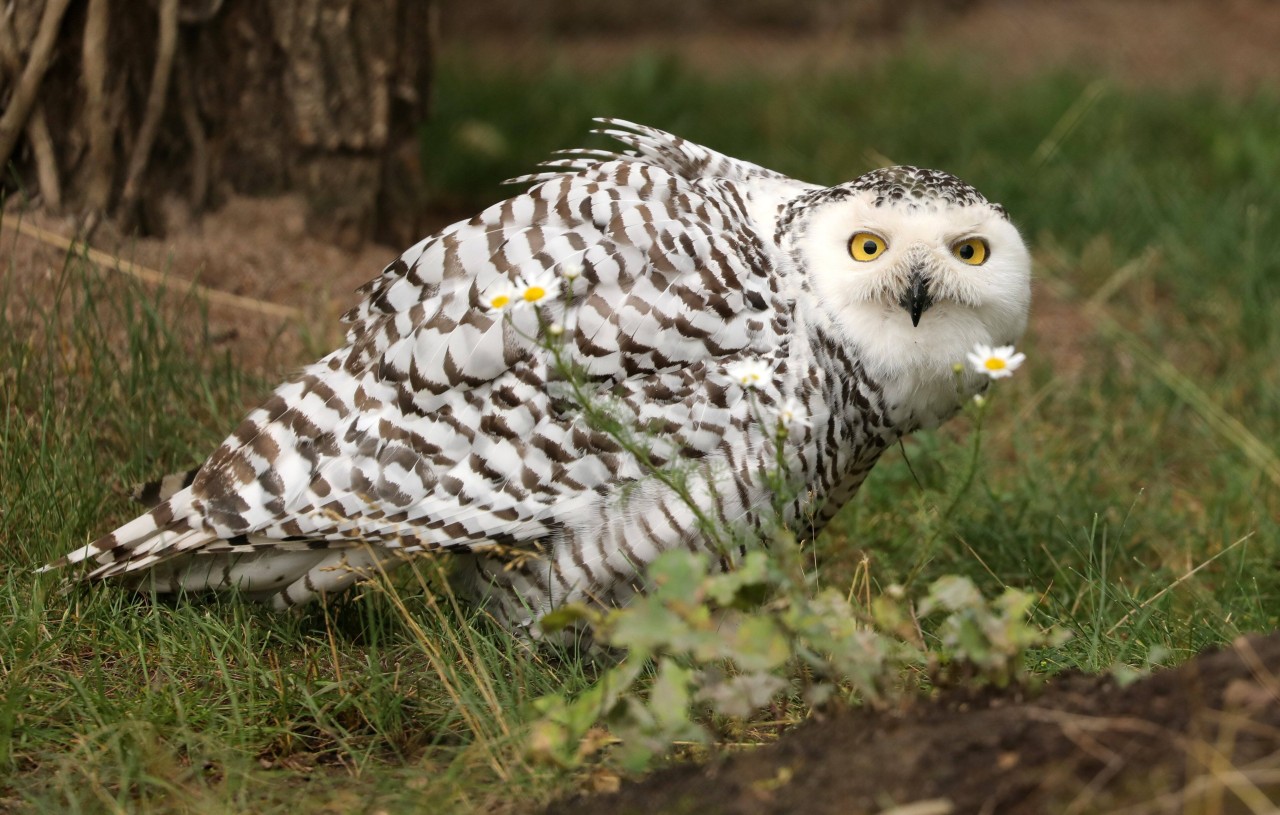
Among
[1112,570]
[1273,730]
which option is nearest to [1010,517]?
[1112,570]

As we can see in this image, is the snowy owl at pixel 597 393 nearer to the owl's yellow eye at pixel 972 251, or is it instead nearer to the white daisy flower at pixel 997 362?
the owl's yellow eye at pixel 972 251

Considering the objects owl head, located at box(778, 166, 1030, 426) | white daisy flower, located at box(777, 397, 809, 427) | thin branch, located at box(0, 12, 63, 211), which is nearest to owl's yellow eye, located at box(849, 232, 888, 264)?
owl head, located at box(778, 166, 1030, 426)

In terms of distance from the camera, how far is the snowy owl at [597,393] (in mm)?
3131

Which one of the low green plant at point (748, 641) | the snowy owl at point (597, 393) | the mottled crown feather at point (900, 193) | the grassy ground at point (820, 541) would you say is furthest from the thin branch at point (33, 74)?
the low green plant at point (748, 641)

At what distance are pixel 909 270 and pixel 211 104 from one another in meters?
2.81

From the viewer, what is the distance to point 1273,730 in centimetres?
208

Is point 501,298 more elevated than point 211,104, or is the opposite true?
point 211,104

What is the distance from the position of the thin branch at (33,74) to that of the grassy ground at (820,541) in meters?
0.53

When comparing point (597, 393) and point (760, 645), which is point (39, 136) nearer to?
point (597, 393)

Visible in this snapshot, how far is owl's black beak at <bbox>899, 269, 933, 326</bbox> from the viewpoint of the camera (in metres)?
3.12

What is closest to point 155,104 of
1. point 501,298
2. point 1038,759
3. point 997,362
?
point 501,298

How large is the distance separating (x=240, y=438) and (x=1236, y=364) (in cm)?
387

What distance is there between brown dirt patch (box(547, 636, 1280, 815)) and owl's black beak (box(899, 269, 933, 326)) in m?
1.02

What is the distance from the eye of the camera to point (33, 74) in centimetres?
431
